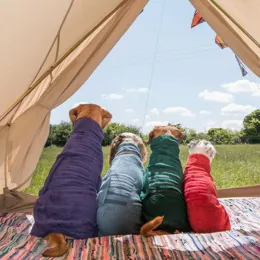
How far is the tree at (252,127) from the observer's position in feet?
15.8

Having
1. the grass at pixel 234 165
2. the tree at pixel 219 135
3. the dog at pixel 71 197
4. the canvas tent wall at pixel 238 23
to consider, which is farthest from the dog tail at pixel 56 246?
the tree at pixel 219 135

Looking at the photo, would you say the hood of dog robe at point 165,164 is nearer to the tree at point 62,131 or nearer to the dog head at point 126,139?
the dog head at point 126,139

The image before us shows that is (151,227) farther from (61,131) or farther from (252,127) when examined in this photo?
(252,127)

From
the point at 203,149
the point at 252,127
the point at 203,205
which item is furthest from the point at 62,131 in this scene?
the point at 252,127

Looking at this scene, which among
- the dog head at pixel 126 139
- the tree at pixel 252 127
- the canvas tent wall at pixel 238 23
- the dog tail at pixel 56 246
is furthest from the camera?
the tree at pixel 252 127

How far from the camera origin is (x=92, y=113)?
2004 millimetres

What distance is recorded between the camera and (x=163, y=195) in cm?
164

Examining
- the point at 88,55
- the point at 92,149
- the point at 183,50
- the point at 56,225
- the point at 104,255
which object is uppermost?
the point at 183,50

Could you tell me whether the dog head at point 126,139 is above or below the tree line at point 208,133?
below

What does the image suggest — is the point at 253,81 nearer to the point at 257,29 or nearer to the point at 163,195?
the point at 257,29

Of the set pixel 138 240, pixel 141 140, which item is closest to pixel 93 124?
pixel 141 140

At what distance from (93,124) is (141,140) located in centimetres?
39

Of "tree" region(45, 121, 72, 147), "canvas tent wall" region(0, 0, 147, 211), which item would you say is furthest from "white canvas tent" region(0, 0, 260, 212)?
"tree" region(45, 121, 72, 147)

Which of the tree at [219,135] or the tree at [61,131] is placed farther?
the tree at [219,135]
